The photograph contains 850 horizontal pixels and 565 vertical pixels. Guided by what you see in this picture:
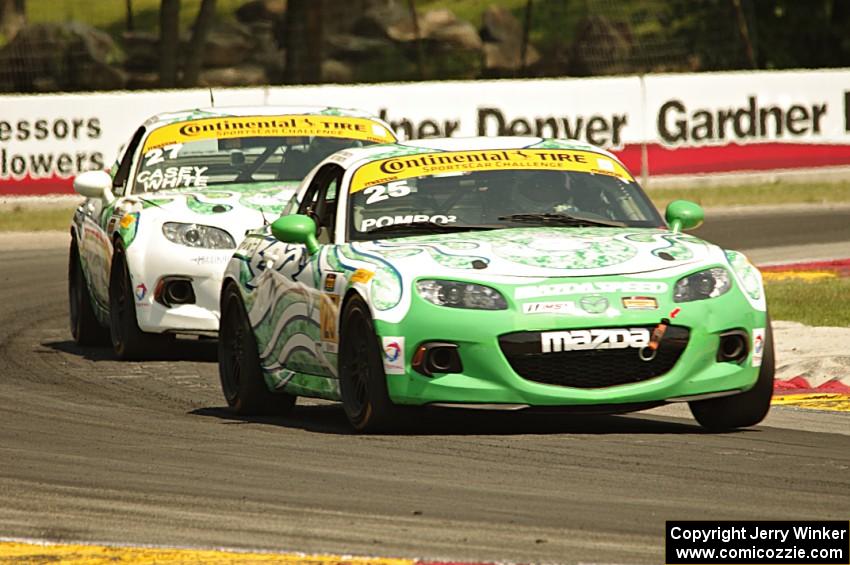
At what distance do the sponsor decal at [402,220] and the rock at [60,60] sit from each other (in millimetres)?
25964

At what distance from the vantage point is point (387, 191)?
33.2ft

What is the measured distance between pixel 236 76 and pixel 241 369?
124 ft

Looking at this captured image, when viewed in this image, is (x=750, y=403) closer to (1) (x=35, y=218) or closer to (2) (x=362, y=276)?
(2) (x=362, y=276)

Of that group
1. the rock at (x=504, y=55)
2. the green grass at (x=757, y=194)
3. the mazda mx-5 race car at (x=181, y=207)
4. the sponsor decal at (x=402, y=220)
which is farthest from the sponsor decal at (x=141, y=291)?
the rock at (x=504, y=55)

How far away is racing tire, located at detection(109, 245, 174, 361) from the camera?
13531 millimetres

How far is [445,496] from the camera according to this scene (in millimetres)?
7398

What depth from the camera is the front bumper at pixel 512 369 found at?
882cm

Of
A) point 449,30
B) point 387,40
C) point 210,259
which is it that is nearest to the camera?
point 210,259

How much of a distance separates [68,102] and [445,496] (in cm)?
2062

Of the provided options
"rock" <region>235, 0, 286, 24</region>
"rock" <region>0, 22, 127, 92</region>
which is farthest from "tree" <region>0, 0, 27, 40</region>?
"rock" <region>235, 0, 286, 24</region>

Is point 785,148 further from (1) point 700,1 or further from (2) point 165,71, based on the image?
(2) point 165,71

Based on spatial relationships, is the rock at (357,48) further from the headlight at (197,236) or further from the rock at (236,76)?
the headlight at (197,236)

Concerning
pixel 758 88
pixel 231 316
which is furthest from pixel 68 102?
pixel 231 316

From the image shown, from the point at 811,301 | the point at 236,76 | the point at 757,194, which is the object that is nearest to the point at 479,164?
the point at 811,301
